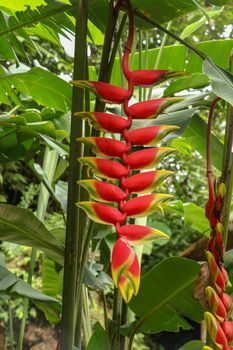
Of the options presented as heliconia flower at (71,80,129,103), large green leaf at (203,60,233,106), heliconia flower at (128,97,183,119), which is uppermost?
large green leaf at (203,60,233,106)

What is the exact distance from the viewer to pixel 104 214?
1.07ft

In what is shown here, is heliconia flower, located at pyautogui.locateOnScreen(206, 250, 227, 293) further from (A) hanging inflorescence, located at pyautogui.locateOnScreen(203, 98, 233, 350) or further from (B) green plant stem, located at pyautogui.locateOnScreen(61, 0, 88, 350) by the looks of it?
(B) green plant stem, located at pyautogui.locateOnScreen(61, 0, 88, 350)

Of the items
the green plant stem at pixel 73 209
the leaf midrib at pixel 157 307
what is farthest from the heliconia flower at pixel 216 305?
the leaf midrib at pixel 157 307

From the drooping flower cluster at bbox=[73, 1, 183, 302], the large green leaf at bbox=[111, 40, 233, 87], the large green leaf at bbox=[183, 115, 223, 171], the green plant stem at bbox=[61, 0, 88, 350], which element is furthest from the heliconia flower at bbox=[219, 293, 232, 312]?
the large green leaf at bbox=[111, 40, 233, 87]

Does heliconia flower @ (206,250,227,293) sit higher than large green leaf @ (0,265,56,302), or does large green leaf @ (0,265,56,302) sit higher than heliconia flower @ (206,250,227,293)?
heliconia flower @ (206,250,227,293)

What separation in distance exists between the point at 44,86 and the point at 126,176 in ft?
1.98

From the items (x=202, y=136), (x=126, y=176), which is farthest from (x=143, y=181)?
(x=202, y=136)

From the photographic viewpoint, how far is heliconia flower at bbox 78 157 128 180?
0.35 meters

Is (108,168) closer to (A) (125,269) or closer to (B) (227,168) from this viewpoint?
(A) (125,269)

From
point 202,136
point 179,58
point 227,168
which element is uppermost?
point 179,58

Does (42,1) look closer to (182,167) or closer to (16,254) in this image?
(16,254)

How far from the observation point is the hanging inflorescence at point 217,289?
385 mm

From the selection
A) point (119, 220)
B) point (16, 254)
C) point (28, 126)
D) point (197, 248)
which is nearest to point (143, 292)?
point (28, 126)

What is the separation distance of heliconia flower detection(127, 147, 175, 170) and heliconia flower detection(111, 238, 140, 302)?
→ 7 cm
